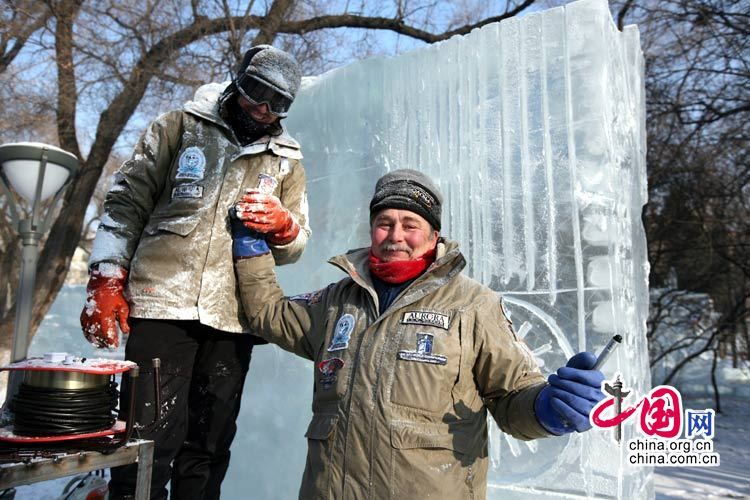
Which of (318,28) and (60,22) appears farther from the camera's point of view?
(318,28)

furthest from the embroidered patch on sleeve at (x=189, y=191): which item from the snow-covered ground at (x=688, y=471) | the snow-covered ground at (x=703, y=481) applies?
the snow-covered ground at (x=703, y=481)

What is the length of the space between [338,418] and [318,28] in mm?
7476

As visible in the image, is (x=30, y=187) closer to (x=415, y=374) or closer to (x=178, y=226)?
(x=178, y=226)

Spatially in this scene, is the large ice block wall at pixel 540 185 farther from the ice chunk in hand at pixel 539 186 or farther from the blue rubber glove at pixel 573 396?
the blue rubber glove at pixel 573 396

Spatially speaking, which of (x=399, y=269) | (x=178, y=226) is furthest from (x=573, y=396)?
(x=178, y=226)

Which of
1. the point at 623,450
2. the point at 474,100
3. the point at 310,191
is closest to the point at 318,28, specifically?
the point at 310,191

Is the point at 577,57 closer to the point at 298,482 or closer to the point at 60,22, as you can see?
the point at 298,482

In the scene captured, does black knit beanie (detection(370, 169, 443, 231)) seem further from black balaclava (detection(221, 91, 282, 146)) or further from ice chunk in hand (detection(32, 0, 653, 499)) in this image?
ice chunk in hand (detection(32, 0, 653, 499))

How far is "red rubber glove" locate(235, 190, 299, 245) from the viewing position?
6.07 ft

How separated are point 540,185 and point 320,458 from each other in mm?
1425

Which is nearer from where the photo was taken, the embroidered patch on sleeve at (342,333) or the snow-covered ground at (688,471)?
the embroidered patch on sleeve at (342,333)

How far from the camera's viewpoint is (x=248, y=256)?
1.94m

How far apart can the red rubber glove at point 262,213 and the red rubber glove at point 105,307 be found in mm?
434

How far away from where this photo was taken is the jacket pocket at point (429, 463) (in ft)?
4.99
